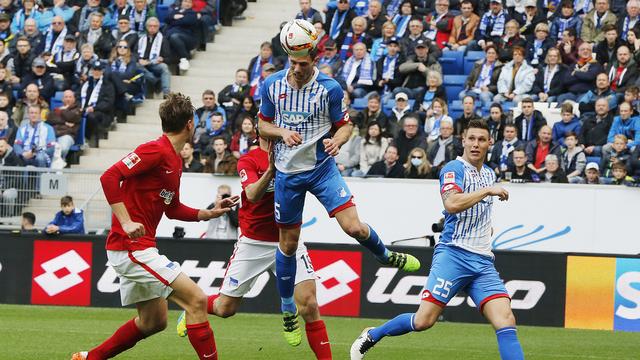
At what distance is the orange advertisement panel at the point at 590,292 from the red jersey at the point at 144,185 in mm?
8756

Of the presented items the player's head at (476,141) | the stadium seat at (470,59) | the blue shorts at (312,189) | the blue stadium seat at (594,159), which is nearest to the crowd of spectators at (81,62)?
the stadium seat at (470,59)

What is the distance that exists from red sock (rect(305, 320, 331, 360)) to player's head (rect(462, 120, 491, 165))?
2088mm

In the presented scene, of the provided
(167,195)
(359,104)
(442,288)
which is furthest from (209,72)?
(442,288)

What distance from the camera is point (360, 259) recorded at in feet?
58.6

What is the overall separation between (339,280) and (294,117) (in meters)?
7.38

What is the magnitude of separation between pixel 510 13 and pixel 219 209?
14.1 metres

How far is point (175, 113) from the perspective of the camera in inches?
387

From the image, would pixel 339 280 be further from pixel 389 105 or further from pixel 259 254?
pixel 259 254

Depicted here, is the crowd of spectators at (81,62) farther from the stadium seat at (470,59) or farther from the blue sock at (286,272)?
the blue sock at (286,272)

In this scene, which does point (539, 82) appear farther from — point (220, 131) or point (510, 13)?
point (220, 131)

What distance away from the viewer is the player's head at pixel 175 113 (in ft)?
32.2

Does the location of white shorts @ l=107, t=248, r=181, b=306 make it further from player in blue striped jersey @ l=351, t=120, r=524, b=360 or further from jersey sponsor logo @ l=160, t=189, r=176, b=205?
player in blue striped jersey @ l=351, t=120, r=524, b=360

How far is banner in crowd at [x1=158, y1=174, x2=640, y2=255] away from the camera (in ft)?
63.1

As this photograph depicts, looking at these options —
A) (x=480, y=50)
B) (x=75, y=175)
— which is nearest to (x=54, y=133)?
(x=75, y=175)
